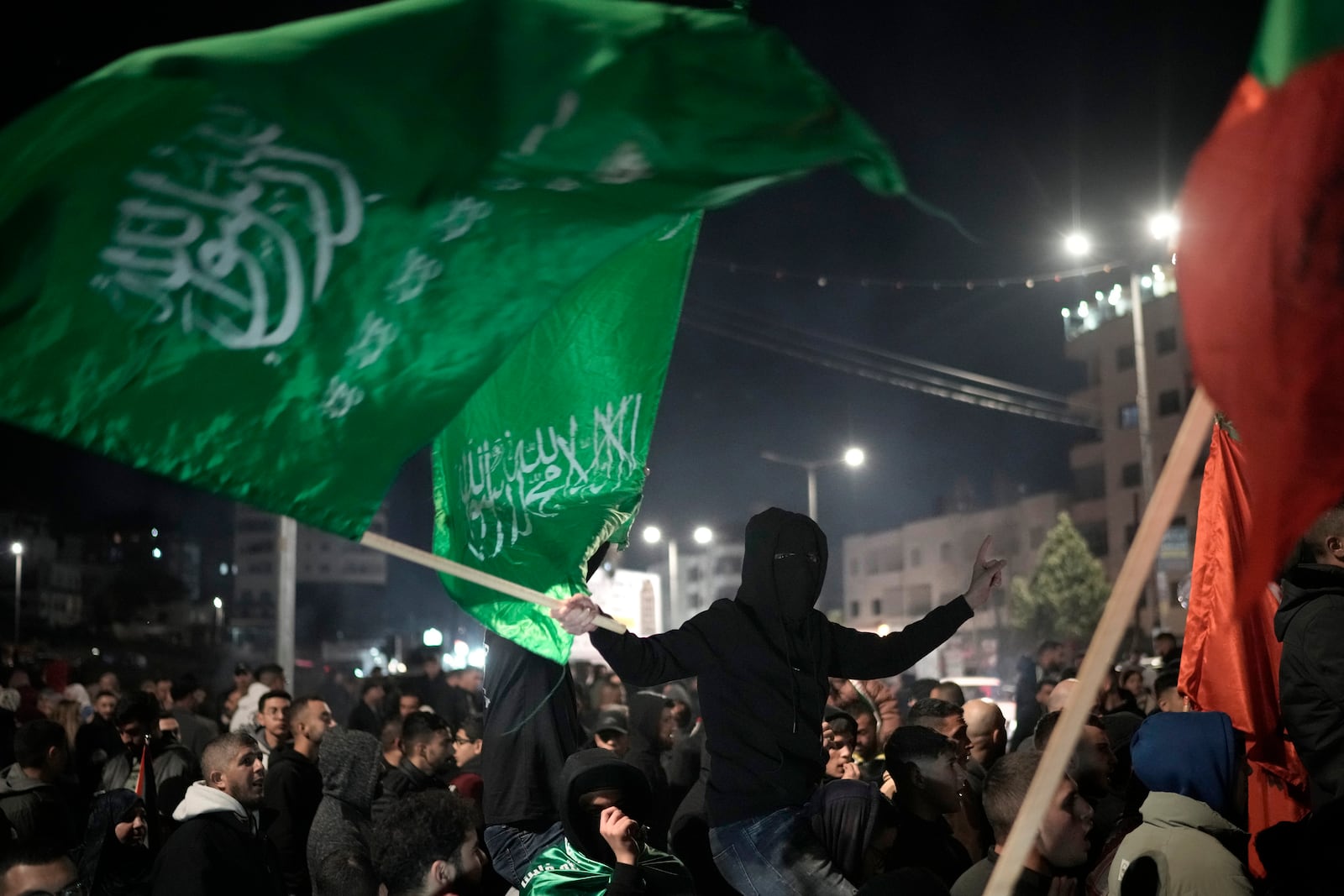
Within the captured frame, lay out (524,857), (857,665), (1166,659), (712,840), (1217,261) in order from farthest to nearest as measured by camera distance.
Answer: (1166,659)
(524,857)
(857,665)
(712,840)
(1217,261)

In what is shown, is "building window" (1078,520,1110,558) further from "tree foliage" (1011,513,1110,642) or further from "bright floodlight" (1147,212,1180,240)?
"bright floodlight" (1147,212,1180,240)

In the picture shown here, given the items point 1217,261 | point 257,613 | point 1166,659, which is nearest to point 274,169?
point 1217,261

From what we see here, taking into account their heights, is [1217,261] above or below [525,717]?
above

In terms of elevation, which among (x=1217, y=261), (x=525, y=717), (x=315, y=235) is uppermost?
(x=315, y=235)

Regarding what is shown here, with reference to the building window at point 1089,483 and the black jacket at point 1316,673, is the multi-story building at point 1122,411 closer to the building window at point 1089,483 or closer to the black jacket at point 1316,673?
the building window at point 1089,483

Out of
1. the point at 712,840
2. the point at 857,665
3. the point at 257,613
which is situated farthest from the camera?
the point at 257,613

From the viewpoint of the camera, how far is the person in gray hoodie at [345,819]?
20.4 ft

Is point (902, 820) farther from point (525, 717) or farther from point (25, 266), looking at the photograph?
point (25, 266)

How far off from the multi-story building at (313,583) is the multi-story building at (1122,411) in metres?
59.1

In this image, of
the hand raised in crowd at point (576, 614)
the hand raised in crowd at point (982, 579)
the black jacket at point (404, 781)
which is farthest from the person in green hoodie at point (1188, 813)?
the black jacket at point (404, 781)

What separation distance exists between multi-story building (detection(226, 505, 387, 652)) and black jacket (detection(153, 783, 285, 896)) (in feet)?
318

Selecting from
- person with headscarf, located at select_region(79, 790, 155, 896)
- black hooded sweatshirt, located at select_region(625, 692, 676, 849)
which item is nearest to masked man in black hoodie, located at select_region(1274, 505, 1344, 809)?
black hooded sweatshirt, located at select_region(625, 692, 676, 849)

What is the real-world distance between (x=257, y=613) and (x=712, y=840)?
404 ft

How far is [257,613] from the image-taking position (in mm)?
121125
